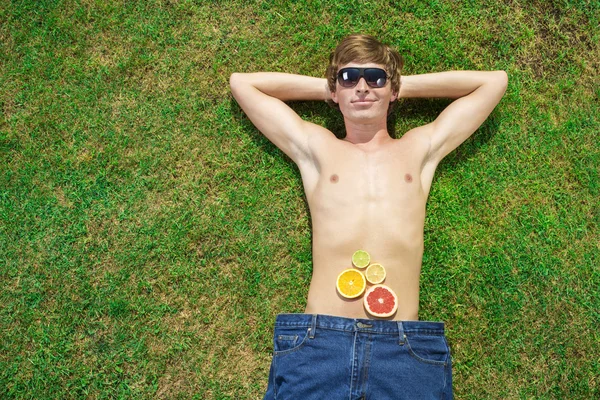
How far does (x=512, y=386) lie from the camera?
466cm

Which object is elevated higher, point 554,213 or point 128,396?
point 554,213

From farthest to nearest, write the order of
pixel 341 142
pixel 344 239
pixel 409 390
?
1. pixel 341 142
2. pixel 344 239
3. pixel 409 390

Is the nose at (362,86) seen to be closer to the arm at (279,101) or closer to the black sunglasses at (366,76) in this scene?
the black sunglasses at (366,76)

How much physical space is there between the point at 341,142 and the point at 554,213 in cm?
230

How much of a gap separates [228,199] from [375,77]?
1.88 metres

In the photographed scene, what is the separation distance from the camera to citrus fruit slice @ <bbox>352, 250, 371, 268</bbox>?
4.07 meters

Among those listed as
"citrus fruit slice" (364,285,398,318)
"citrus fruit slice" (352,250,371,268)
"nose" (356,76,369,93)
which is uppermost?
"nose" (356,76,369,93)

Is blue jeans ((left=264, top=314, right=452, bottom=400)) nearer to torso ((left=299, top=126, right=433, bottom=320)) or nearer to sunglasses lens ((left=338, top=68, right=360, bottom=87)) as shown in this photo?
torso ((left=299, top=126, right=433, bottom=320))

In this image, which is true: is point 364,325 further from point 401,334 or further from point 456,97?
point 456,97

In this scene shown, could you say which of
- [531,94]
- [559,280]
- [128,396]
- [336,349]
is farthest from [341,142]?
[128,396]

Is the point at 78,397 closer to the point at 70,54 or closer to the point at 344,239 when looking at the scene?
the point at 344,239

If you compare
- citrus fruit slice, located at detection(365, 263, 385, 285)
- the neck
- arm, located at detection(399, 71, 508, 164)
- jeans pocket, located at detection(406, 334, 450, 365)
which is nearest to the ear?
the neck

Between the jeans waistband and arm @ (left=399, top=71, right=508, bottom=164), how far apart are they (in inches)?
57.9

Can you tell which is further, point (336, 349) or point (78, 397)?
point (78, 397)
